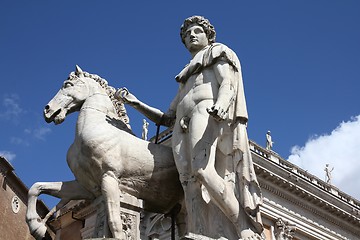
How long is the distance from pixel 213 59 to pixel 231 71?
24 cm

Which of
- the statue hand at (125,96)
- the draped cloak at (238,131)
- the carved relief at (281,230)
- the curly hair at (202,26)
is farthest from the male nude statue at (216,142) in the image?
the carved relief at (281,230)

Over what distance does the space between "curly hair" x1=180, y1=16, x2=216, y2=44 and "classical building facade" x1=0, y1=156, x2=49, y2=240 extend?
81.6 ft

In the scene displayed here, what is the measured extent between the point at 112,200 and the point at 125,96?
5.01 feet

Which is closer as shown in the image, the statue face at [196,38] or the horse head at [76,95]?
the horse head at [76,95]

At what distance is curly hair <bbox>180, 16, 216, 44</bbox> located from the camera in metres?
7.11

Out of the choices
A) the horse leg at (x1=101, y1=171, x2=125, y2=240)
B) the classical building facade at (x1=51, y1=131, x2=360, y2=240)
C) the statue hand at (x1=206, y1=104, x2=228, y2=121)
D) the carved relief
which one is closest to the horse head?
the horse leg at (x1=101, y1=171, x2=125, y2=240)

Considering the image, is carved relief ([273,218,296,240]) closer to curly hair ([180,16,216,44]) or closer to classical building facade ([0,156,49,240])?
classical building facade ([0,156,49,240])

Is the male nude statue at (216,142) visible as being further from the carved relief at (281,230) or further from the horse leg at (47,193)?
the carved relief at (281,230)

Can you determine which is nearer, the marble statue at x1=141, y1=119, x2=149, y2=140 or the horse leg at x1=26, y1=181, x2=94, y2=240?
the horse leg at x1=26, y1=181, x2=94, y2=240

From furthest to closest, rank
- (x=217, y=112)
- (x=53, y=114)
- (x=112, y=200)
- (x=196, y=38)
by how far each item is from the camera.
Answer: (x=196, y=38), (x=53, y=114), (x=112, y=200), (x=217, y=112)

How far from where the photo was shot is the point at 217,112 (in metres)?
5.93

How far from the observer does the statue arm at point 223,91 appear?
596 cm

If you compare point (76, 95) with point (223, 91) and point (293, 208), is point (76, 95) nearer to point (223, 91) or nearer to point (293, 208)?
point (223, 91)

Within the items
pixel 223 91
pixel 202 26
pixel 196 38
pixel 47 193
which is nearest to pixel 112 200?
pixel 47 193
